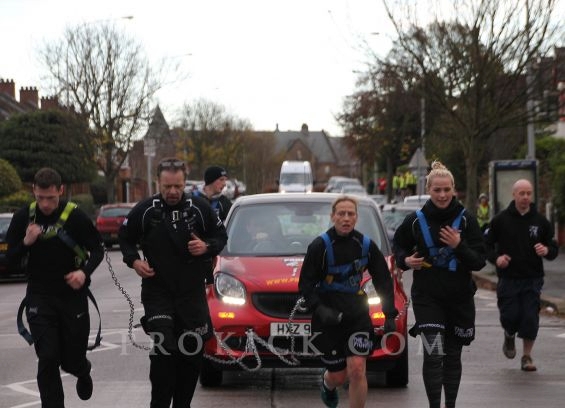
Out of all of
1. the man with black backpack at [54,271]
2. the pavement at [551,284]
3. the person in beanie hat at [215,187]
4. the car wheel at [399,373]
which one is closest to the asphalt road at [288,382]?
the car wheel at [399,373]

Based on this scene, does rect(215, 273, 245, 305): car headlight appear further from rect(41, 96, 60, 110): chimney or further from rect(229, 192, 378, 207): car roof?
rect(41, 96, 60, 110): chimney

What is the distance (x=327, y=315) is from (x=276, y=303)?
195cm

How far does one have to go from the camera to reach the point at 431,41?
29531 mm

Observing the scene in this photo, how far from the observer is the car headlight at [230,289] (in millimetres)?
9914

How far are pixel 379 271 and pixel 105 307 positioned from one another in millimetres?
10662

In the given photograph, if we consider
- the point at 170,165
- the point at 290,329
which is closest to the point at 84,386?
the point at 170,165

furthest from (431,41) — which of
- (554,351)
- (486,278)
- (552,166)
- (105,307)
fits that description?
(554,351)

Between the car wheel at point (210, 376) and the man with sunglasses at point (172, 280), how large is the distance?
7.13ft

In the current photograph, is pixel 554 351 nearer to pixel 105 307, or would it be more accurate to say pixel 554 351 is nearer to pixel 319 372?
pixel 319 372

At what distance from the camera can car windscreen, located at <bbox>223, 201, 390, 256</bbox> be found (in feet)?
35.1

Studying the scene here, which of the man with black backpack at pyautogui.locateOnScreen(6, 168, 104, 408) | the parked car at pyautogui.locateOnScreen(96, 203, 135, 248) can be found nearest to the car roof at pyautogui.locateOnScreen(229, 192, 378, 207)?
the man with black backpack at pyautogui.locateOnScreen(6, 168, 104, 408)

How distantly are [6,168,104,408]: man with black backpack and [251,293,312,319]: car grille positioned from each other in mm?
2133

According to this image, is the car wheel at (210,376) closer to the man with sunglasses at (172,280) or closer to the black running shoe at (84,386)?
the black running shoe at (84,386)

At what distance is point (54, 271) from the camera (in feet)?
25.8
